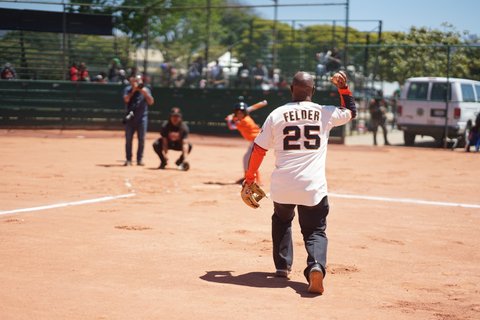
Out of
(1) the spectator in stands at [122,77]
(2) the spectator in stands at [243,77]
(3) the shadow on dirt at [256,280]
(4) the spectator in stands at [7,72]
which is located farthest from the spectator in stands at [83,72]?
(3) the shadow on dirt at [256,280]

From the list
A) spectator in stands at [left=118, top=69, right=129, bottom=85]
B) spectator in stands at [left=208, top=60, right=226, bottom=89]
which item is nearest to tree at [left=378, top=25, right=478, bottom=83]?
spectator in stands at [left=208, top=60, right=226, bottom=89]

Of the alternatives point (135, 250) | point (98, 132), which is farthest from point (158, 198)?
point (98, 132)

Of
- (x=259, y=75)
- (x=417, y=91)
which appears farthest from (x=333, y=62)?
(x=259, y=75)

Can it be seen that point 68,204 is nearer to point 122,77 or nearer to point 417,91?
point 417,91

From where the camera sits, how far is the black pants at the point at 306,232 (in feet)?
23.0

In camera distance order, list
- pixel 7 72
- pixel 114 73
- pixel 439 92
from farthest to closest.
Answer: pixel 114 73
pixel 7 72
pixel 439 92

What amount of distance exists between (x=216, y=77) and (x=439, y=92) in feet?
29.6

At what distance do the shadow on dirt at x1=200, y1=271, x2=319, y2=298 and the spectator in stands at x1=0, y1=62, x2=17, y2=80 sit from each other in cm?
2276

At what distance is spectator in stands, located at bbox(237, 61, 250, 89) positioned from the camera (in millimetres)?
28891

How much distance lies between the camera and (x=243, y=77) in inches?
1137

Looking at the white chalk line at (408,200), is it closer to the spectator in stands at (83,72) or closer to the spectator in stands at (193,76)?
the spectator in stands at (193,76)

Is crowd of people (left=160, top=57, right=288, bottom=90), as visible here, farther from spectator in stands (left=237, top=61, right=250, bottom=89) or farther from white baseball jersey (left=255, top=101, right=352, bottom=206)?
white baseball jersey (left=255, top=101, right=352, bottom=206)

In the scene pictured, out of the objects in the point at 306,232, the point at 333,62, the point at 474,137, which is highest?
the point at 333,62

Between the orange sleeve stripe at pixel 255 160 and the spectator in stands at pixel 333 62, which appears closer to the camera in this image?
the orange sleeve stripe at pixel 255 160
